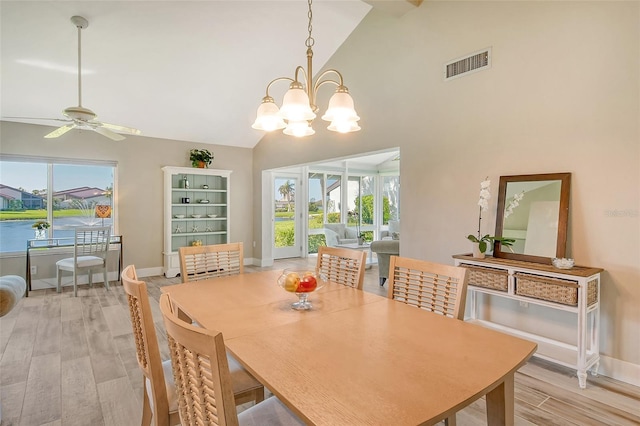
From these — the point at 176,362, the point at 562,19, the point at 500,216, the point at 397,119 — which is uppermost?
the point at 562,19

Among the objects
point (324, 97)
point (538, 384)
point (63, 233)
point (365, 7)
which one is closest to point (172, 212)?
point (63, 233)

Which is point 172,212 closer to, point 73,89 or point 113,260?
point 113,260

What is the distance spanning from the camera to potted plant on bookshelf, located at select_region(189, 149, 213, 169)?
6286mm

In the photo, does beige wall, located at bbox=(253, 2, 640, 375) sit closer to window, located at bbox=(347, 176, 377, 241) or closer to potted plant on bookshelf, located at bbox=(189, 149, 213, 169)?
potted plant on bookshelf, located at bbox=(189, 149, 213, 169)

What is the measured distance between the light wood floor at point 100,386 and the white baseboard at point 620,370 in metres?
0.06

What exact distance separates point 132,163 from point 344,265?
4953 millimetres

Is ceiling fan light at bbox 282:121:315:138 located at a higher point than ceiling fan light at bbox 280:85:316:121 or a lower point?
lower

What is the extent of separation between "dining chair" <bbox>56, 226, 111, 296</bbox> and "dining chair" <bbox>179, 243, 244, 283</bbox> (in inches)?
123

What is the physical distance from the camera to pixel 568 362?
2.49m

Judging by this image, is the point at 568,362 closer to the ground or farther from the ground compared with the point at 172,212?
closer to the ground

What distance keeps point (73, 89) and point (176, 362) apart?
4.88m

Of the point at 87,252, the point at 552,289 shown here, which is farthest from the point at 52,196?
the point at 552,289

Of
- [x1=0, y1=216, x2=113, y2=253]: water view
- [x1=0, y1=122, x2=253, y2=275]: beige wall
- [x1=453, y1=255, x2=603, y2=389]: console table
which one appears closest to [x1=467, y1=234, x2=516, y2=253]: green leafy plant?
[x1=453, y1=255, x2=603, y2=389]: console table

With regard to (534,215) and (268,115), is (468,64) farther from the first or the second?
(268,115)
